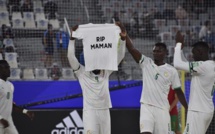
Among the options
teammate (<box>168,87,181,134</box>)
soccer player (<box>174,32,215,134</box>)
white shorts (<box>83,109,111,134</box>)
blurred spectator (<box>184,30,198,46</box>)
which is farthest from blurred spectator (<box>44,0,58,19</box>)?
soccer player (<box>174,32,215,134</box>)

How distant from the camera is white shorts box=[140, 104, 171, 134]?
9992 millimetres

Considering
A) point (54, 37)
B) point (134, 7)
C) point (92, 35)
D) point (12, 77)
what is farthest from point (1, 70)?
point (134, 7)

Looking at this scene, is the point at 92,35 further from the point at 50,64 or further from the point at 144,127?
the point at 50,64

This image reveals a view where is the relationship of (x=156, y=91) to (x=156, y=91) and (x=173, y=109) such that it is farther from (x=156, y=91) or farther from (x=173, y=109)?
(x=173, y=109)

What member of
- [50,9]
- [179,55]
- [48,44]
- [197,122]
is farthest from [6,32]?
[197,122]

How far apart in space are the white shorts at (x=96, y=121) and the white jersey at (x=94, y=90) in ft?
0.30

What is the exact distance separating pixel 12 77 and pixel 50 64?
1.07 meters

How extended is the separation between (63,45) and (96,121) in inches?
198

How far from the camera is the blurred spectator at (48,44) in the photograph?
15.1 m

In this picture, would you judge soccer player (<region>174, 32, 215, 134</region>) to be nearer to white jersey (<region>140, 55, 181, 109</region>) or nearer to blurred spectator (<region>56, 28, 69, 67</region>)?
white jersey (<region>140, 55, 181, 109</region>)

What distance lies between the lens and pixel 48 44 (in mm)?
15281

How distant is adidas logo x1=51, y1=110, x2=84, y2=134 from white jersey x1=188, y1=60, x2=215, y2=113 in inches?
154

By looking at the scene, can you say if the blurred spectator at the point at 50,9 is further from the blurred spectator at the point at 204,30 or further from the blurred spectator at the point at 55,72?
the blurred spectator at the point at 204,30

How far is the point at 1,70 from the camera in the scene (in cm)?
1155
